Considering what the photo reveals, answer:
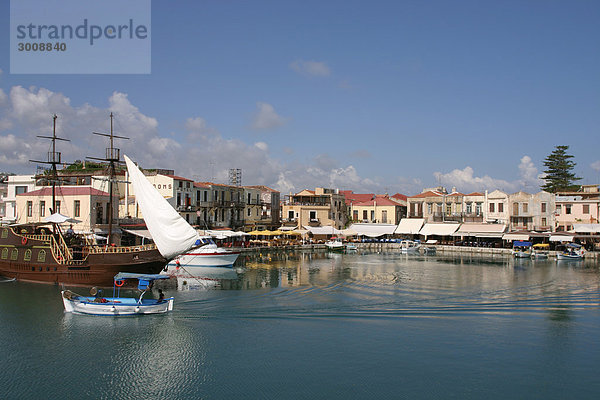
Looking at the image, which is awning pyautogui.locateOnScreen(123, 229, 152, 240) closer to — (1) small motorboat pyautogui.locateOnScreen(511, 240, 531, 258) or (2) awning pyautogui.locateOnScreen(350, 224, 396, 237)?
(2) awning pyautogui.locateOnScreen(350, 224, 396, 237)

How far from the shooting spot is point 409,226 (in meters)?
81.0

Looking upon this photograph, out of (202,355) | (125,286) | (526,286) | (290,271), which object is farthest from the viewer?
(290,271)

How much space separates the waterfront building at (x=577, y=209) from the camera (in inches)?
2702

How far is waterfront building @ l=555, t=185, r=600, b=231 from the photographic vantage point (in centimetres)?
6862

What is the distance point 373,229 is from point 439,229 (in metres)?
11.4

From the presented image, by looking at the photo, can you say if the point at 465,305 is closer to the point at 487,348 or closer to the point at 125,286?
the point at 487,348

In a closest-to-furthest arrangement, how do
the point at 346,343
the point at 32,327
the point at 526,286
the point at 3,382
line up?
the point at 3,382
the point at 346,343
the point at 32,327
the point at 526,286

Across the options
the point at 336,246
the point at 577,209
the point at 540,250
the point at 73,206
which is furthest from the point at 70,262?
the point at 577,209

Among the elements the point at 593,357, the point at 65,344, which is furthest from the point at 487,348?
the point at 65,344

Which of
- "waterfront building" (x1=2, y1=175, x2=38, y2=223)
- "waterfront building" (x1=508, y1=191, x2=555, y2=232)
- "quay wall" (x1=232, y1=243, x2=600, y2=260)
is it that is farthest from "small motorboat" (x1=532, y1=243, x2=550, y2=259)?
"waterfront building" (x1=2, y1=175, x2=38, y2=223)

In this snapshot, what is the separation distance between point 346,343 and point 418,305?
30.4 feet

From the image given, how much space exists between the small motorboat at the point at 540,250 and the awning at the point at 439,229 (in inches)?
500

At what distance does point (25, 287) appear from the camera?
119 ft

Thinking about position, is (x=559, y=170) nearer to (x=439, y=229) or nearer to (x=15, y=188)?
(x=439, y=229)
